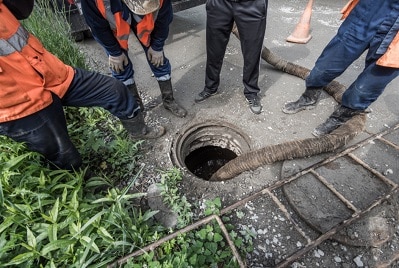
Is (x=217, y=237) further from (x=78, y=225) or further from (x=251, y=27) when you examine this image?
(x=251, y=27)

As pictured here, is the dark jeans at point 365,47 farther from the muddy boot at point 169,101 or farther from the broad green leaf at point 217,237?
the broad green leaf at point 217,237

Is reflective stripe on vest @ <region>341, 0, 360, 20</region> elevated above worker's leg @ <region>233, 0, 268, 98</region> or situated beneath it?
elevated above

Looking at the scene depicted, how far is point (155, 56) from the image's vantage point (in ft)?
9.16

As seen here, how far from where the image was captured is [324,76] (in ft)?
9.21

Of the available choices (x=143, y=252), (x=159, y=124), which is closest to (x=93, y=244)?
(x=143, y=252)

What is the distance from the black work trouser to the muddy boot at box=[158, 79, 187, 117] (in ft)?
1.88

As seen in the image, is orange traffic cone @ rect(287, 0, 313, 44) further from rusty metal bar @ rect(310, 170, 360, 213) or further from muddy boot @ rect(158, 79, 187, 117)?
rusty metal bar @ rect(310, 170, 360, 213)

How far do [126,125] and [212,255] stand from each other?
1572 mm

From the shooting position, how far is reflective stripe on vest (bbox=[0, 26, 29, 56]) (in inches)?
59.5

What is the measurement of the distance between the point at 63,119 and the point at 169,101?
4.62 feet

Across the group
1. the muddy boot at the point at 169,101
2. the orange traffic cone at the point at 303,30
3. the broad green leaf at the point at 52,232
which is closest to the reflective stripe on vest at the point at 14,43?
the broad green leaf at the point at 52,232

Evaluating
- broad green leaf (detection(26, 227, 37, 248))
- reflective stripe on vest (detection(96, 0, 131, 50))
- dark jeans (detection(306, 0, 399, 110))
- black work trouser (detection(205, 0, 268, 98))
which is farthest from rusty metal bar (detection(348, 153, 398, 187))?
broad green leaf (detection(26, 227, 37, 248))

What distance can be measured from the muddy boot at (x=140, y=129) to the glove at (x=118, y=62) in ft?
1.84

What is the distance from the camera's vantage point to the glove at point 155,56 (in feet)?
9.09
